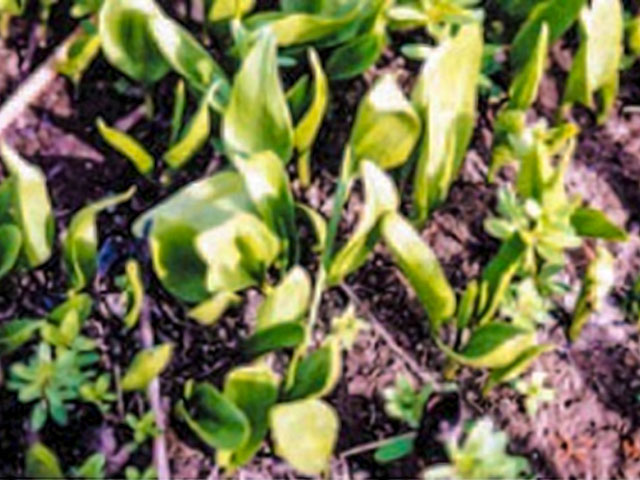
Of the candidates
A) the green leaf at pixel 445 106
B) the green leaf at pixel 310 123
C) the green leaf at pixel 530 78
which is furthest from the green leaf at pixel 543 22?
the green leaf at pixel 310 123

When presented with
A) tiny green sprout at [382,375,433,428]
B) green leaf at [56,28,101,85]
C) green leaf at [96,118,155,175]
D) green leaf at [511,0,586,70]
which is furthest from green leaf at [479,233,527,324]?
green leaf at [56,28,101,85]

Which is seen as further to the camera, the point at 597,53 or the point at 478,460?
the point at 597,53

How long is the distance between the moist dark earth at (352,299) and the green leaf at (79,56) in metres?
0.03

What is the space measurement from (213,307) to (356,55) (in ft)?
1.25

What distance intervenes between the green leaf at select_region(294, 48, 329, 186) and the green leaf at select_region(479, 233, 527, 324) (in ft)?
0.86

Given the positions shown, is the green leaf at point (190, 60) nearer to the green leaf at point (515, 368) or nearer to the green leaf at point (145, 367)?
the green leaf at point (145, 367)

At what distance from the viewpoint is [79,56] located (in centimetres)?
171

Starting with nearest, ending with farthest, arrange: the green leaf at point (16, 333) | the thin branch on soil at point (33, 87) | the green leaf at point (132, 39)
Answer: the green leaf at point (16, 333) → the green leaf at point (132, 39) → the thin branch on soil at point (33, 87)

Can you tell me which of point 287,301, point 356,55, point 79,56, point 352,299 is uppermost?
point 79,56

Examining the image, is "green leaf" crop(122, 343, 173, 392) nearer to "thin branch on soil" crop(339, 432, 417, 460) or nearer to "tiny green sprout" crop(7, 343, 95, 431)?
"tiny green sprout" crop(7, 343, 95, 431)

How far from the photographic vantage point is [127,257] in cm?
165

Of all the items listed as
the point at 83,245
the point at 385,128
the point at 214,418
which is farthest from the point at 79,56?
the point at 214,418

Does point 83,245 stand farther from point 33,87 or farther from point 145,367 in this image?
point 33,87

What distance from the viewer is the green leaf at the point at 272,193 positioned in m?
1.50
